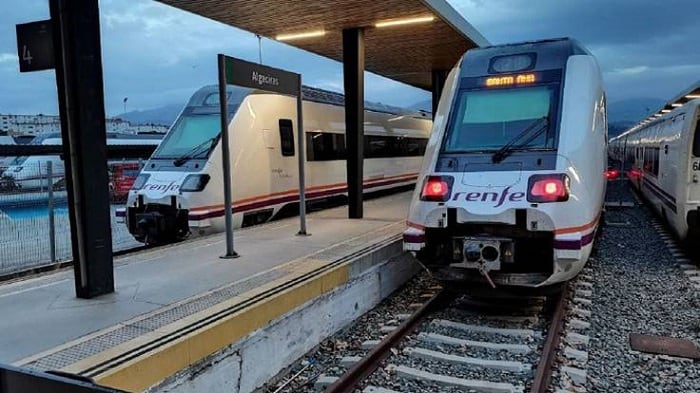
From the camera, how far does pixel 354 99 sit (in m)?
10.1

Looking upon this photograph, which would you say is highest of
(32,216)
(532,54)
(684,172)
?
(532,54)

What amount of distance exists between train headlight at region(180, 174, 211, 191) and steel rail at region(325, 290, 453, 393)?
446cm

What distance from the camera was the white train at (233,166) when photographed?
9172 mm

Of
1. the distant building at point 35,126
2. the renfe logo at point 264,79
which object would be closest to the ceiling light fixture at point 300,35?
the renfe logo at point 264,79

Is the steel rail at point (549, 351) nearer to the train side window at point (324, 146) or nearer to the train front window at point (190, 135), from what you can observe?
the train front window at point (190, 135)

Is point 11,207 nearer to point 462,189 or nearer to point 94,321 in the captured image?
point 94,321

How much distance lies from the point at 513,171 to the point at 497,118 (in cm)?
88

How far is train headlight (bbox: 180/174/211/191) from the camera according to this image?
904 centimetres

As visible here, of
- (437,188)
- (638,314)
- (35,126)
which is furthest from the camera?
(35,126)

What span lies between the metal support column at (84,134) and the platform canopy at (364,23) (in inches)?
148

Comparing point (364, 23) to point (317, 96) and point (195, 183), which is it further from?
point (195, 183)

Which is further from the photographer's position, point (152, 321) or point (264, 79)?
point (264, 79)

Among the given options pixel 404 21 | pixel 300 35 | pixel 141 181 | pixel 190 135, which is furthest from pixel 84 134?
pixel 300 35

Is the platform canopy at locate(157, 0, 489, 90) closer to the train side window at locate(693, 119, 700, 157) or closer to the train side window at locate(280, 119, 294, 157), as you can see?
the train side window at locate(280, 119, 294, 157)
